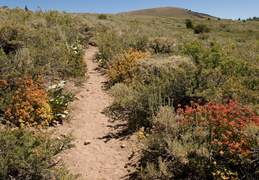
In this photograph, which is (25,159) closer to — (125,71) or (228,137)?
(228,137)

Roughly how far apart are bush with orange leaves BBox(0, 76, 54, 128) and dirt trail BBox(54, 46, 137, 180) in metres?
0.58

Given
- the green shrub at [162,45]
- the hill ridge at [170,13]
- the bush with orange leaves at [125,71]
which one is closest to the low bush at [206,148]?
the bush with orange leaves at [125,71]

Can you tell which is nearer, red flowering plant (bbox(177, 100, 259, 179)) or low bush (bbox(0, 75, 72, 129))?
red flowering plant (bbox(177, 100, 259, 179))

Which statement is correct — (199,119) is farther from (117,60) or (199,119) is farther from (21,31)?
(21,31)

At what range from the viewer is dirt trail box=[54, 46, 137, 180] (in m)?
4.04

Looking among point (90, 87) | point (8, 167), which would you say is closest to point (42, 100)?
point (8, 167)

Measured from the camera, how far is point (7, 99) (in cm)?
479

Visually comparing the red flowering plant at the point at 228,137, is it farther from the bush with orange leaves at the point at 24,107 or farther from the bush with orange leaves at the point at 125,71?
the bush with orange leaves at the point at 125,71

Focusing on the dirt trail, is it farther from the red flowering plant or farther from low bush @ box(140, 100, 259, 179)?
the red flowering plant

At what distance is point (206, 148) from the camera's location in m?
3.44

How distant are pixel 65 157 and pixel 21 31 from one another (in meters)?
5.41

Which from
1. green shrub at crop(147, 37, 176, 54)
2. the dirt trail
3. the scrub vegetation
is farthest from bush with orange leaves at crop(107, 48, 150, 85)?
green shrub at crop(147, 37, 176, 54)

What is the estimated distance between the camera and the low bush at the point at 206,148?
309 cm

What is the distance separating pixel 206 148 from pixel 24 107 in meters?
3.84
